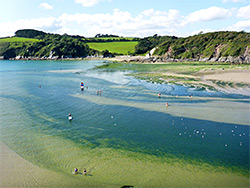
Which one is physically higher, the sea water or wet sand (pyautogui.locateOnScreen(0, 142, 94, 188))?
the sea water

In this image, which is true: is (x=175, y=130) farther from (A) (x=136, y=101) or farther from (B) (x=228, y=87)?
(B) (x=228, y=87)

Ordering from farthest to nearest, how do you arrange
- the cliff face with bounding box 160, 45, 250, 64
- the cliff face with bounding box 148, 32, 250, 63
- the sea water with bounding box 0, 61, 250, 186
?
the cliff face with bounding box 148, 32, 250, 63 → the cliff face with bounding box 160, 45, 250, 64 → the sea water with bounding box 0, 61, 250, 186

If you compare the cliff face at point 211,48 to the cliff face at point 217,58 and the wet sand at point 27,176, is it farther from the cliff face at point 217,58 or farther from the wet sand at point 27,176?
the wet sand at point 27,176

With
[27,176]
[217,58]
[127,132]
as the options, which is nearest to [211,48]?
[217,58]

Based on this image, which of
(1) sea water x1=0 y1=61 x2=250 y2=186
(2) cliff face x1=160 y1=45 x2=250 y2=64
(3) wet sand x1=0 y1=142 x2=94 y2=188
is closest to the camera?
(3) wet sand x1=0 y1=142 x2=94 y2=188

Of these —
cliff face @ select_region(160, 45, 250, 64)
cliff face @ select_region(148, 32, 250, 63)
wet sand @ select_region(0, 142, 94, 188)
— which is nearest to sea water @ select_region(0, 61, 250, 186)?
wet sand @ select_region(0, 142, 94, 188)

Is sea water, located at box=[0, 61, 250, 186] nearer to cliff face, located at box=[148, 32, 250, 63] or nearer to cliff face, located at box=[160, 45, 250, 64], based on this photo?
cliff face, located at box=[160, 45, 250, 64]

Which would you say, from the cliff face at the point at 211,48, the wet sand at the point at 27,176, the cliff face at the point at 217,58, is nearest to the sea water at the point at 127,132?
the wet sand at the point at 27,176

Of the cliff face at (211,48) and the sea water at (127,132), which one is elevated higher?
the cliff face at (211,48)

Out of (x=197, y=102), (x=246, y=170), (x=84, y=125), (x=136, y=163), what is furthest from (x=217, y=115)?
(x=84, y=125)
